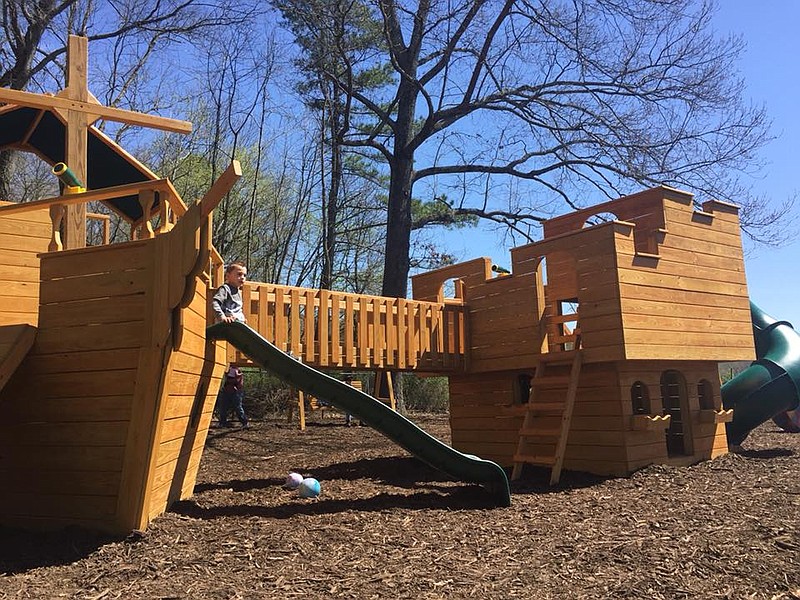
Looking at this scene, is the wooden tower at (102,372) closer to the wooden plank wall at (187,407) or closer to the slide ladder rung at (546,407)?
the wooden plank wall at (187,407)

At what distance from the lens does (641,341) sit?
25.4 feet

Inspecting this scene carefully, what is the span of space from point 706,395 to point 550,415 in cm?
256

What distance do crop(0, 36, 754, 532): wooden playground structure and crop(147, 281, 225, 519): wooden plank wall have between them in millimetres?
35

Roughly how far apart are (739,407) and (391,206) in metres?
8.96

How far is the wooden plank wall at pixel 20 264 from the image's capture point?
5.98 m

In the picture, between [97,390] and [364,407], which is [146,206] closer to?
[97,390]

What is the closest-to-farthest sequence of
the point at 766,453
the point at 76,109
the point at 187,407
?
the point at 187,407 → the point at 76,109 → the point at 766,453

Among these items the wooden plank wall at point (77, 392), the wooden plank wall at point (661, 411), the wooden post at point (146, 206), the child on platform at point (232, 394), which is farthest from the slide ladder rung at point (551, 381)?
the child on platform at point (232, 394)

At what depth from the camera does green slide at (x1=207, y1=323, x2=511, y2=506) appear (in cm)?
600

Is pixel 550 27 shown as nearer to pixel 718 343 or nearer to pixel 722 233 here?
pixel 722 233

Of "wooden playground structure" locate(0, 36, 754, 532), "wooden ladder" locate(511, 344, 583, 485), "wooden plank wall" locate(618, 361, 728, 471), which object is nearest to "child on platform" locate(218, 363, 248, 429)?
"wooden playground structure" locate(0, 36, 754, 532)

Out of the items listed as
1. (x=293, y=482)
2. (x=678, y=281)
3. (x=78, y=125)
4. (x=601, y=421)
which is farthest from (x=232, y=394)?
(x=678, y=281)

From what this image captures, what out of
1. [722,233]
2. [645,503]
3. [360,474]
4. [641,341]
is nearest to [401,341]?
[360,474]

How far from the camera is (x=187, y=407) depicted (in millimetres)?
5887
